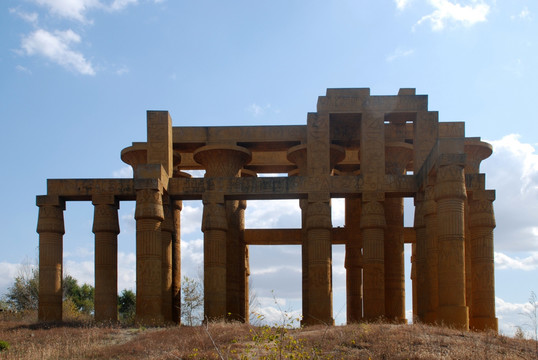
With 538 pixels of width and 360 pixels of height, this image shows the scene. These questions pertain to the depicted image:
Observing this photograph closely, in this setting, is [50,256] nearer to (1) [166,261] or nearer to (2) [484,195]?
(1) [166,261]

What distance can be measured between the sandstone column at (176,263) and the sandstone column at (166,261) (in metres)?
1.33

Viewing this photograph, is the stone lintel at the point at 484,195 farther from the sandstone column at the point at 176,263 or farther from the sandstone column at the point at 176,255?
the sandstone column at the point at 176,263

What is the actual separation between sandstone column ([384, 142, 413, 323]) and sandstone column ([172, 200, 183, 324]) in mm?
8562

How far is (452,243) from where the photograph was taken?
72.0ft

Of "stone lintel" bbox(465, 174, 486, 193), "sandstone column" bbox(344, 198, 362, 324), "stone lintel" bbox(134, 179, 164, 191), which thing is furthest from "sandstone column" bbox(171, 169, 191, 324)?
"stone lintel" bbox(465, 174, 486, 193)

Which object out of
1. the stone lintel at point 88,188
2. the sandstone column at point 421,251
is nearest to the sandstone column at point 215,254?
the stone lintel at point 88,188

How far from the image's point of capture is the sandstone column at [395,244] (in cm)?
2822

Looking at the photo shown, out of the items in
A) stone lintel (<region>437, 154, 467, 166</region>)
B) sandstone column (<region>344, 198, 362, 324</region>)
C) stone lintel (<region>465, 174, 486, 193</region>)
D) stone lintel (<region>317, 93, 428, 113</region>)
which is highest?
stone lintel (<region>317, 93, 428, 113</region>)

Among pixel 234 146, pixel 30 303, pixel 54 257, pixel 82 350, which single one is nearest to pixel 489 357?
pixel 82 350

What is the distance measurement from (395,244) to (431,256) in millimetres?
3907

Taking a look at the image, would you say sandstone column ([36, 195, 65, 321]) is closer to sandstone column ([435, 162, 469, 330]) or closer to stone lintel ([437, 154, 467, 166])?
sandstone column ([435, 162, 469, 330])

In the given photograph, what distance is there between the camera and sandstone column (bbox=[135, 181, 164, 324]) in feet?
81.5

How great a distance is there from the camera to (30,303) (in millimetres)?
39219

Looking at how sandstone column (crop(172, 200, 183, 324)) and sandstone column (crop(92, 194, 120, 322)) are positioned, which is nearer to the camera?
sandstone column (crop(92, 194, 120, 322))
